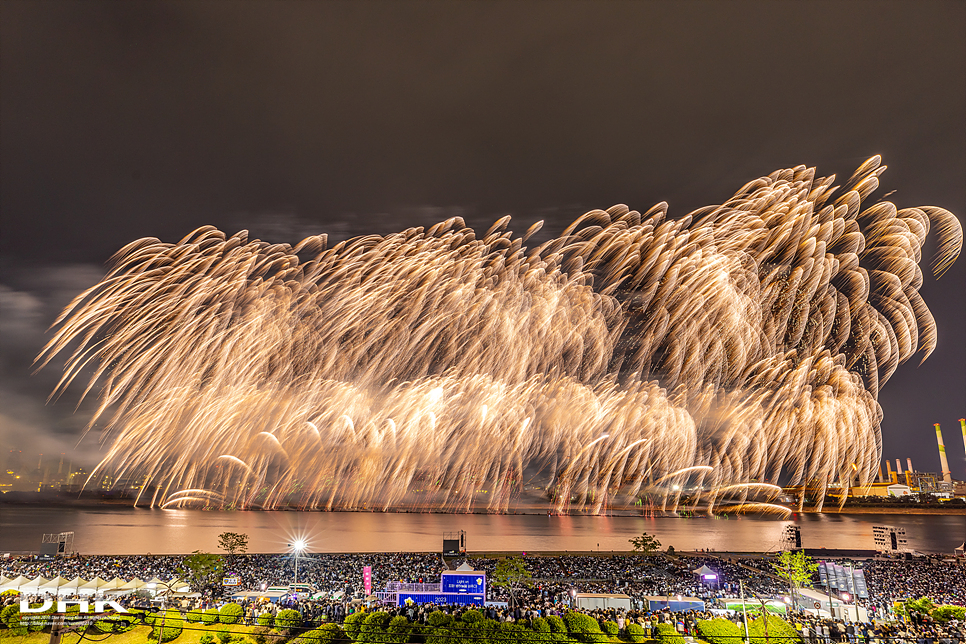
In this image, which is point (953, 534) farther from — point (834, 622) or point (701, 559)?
point (834, 622)

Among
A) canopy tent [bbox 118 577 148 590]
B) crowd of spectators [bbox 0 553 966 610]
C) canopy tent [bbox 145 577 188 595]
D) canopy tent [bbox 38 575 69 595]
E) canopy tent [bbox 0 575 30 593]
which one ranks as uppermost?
canopy tent [bbox 38 575 69 595]

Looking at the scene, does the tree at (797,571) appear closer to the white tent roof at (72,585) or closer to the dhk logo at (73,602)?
the dhk logo at (73,602)

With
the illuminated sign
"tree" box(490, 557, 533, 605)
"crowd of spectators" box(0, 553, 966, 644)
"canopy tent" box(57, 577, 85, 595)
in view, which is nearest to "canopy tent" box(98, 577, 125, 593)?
"canopy tent" box(57, 577, 85, 595)

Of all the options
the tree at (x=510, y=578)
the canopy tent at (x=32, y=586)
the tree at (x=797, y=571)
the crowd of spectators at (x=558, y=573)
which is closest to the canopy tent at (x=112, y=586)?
the canopy tent at (x=32, y=586)

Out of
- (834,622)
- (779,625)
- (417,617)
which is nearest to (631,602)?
(779,625)

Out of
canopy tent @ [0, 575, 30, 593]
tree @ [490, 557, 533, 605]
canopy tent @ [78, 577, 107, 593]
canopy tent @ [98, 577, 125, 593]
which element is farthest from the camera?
tree @ [490, 557, 533, 605]

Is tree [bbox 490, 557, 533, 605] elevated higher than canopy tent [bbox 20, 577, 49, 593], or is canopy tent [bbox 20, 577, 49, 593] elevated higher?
canopy tent [bbox 20, 577, 49, 593]

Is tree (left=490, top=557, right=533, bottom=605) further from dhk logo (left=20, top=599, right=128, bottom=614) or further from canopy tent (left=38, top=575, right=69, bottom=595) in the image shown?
canopy tent (left=38, top=575, right=69, bottom=595)

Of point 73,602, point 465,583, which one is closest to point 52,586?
point 73,602
